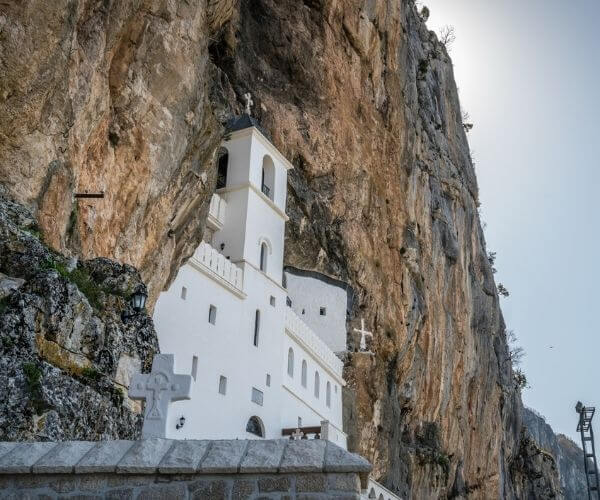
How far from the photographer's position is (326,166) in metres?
33.4

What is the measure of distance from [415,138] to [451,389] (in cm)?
1260

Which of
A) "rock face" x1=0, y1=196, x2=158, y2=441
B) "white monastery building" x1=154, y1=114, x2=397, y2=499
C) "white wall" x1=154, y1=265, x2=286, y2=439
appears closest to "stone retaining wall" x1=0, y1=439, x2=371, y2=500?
"rock face" x1=0, y1=196, x2=158, y2=441

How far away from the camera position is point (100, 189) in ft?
58.4

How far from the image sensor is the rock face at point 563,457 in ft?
290

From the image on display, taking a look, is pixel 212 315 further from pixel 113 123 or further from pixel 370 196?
pixel 370 196

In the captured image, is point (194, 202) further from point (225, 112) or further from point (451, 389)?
point (451, 389)

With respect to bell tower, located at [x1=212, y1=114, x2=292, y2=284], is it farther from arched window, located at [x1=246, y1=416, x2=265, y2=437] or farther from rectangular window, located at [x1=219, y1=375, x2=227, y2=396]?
arched window, located at [x1=246, y1=416, x2=265, y2=437]

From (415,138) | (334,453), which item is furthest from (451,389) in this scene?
(334,453)

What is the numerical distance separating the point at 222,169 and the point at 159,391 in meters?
24.9

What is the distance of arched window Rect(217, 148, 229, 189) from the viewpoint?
30791mm

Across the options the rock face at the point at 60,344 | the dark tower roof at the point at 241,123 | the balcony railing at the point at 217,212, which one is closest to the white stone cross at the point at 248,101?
the dark tower roof at the point at 241,123

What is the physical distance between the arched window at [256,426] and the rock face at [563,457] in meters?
65.9

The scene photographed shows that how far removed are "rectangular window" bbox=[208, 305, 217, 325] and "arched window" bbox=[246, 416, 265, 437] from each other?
3459mm

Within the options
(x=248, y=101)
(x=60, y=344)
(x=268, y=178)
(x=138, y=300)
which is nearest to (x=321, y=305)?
(x=268, y=178)
